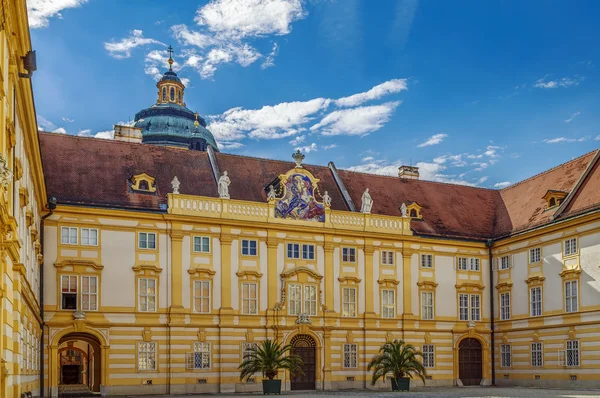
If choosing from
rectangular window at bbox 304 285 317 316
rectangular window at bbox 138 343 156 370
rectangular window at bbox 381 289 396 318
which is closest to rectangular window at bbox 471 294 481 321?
rectangular window at bbox 381 289 396 318

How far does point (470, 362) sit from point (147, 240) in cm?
2161

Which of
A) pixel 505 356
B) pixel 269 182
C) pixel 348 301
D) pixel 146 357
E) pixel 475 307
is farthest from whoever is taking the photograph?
pixel 475 307

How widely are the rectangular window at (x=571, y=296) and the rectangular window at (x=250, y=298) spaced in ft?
56.0

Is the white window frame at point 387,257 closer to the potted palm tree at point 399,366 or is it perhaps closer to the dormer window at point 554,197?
the potted palm tree at point 399,366

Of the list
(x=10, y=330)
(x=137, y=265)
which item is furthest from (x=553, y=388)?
(x=10, y=330)

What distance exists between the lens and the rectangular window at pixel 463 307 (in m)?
47.2

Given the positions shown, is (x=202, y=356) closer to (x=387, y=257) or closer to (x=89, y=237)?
(x=89, y=237)

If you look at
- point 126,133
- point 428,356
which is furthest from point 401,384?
point 126,133

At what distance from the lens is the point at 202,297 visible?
134 feet

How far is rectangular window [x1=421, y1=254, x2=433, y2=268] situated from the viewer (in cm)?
4675

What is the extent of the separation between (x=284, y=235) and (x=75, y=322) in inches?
493

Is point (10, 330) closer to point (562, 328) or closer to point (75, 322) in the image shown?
point (75, 322)

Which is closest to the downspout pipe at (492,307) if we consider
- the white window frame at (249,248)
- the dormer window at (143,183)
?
the white window frame at (249,248)

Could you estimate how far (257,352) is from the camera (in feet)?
125
